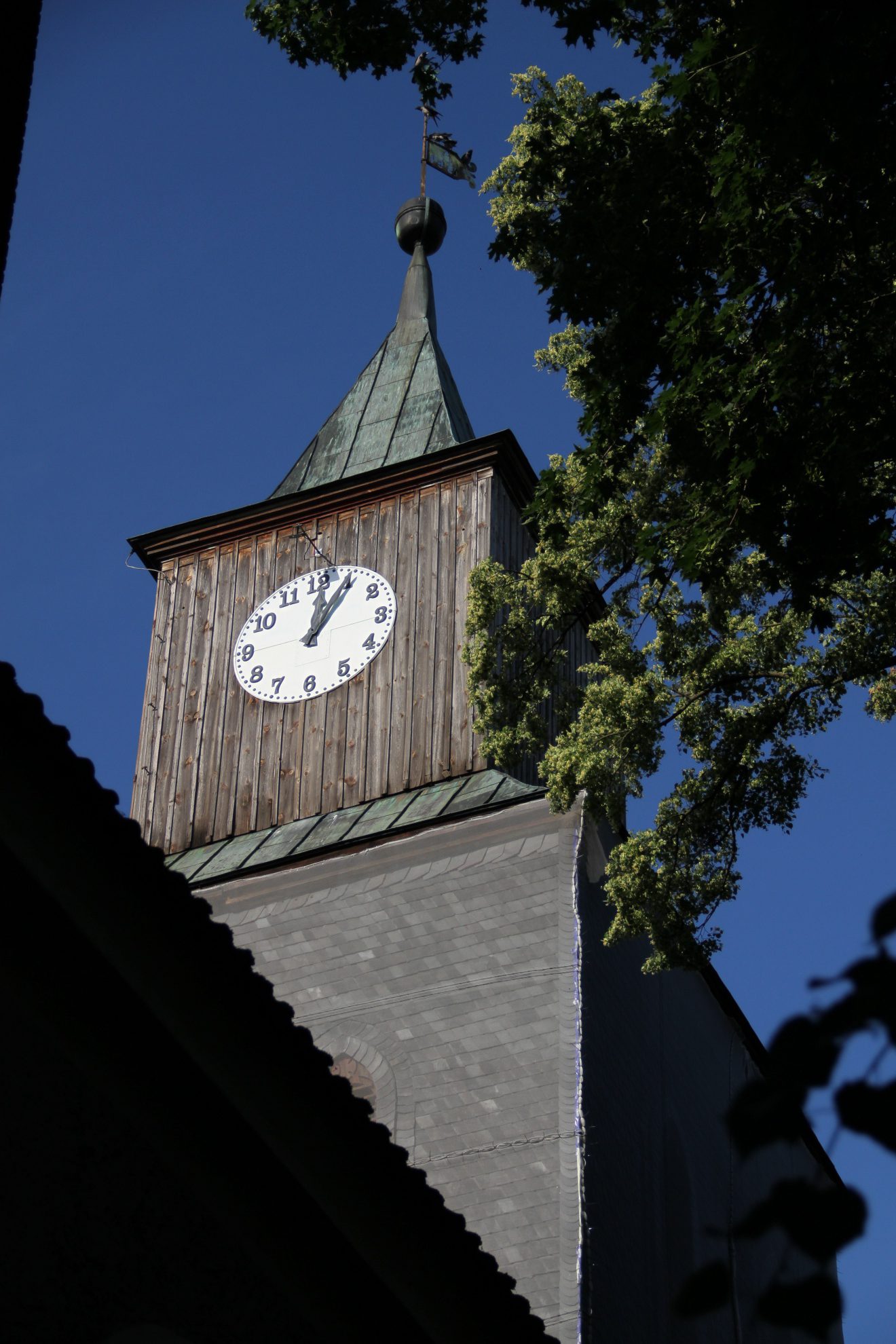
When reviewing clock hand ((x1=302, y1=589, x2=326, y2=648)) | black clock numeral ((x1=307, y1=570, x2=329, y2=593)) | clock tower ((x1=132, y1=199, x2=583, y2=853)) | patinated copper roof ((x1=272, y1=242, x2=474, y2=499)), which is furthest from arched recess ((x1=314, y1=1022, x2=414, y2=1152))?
patinated copper roof ((x1=272, y1=242, x2=474, y2=499))

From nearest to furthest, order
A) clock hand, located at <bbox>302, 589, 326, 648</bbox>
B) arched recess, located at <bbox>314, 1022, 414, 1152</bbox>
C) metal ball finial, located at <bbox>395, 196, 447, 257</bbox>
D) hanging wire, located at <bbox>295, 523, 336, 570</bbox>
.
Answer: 1. arched recess, located at <bbox>314, 1022, 414, 1152</bbox>
2. clock hand, located at <bbox>302, 589, 326, 648</bbox>
3. hanging wire, located at <bbox>295, 523, 336, 570</bbox>
4. metal ball finial, located at <bbox>395, 196, 447, 257</bbox>

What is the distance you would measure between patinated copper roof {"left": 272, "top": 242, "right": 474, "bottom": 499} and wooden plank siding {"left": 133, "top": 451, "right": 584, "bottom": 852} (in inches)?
34.6

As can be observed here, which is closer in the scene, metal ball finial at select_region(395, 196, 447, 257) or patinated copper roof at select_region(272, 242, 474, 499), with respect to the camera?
patinated copper roof at select_region(272, 242, 474, 499)

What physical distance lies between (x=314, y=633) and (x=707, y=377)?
32.4 ft

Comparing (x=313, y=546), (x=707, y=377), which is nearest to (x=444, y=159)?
(x=313, y=546)

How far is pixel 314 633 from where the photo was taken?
60.8ft

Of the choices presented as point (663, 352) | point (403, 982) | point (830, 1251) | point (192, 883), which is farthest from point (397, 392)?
point (830, 1251)

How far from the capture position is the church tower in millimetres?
13312

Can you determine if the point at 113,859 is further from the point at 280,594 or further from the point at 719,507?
the point at 280,594

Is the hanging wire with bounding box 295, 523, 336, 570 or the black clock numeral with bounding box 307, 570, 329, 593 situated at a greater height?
the hanging wire with bounding box 295, 523, 336, 570

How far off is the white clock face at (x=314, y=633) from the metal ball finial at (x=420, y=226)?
7789 millimetres

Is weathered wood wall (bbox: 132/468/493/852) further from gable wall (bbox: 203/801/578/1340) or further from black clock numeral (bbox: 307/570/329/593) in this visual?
gable wall (bbox: 203/801/578/1340)

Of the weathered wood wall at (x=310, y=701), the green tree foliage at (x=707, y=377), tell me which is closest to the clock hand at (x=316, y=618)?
the weathered wood wall at (x=310, y=701)

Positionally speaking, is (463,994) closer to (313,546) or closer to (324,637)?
(324,637)
